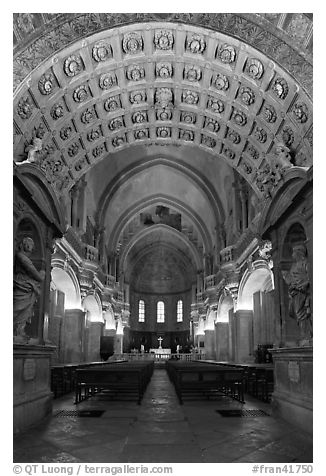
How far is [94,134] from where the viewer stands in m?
13.6

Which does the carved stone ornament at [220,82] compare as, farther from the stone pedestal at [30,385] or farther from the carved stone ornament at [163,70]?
the stone pedestal at [30,385]

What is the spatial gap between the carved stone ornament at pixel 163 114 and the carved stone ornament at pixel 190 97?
73cm

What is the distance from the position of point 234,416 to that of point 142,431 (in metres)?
2.48

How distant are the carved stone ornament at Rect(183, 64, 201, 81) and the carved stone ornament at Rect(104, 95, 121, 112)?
196 centimetres

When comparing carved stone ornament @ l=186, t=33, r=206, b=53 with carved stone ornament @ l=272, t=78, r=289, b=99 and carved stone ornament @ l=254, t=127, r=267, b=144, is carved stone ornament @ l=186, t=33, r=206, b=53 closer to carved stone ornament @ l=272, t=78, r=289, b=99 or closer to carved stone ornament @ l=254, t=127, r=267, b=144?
carved stone ornament @ l=272, t=78, r=289, b=99

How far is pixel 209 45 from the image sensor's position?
10.8 metres

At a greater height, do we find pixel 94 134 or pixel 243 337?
pixel 94 134

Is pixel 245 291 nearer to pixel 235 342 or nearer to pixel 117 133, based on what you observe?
pixel 235 342

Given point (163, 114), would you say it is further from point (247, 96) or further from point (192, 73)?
point (247, 96)

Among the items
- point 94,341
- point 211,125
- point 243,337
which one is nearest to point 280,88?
point 211,125

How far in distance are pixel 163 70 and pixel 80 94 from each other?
2.20m

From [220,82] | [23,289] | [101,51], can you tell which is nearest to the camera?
[23,289]

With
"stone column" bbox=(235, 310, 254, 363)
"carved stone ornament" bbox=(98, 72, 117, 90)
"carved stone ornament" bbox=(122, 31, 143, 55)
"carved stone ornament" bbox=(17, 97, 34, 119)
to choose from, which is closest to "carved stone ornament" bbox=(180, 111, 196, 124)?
"carved stone ornament" bbox=(98, 72, 117, 90)

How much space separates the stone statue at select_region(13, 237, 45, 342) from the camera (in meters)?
8.30
